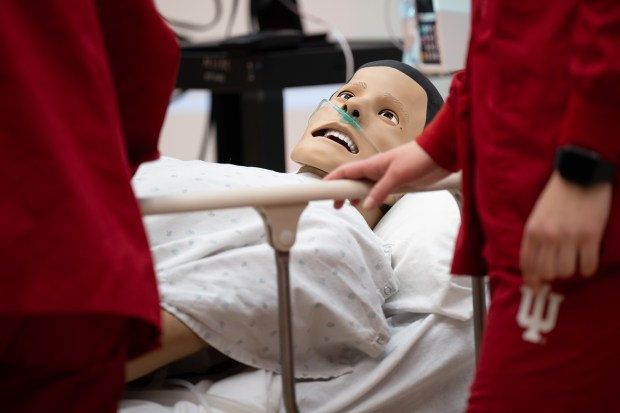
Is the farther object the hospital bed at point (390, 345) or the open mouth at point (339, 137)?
the open mouth at point (339, 137)

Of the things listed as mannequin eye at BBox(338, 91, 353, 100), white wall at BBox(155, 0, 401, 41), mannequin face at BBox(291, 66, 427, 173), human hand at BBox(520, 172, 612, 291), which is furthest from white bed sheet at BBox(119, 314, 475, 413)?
white wall at BBox(155, 0, 401, 41)

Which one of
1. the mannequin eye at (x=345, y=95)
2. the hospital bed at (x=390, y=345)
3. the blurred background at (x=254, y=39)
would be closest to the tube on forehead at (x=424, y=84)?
the mannequin eye at (x=345, y=95)

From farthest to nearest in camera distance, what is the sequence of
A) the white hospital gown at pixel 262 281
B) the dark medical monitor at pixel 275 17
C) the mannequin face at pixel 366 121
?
the dark medical monitor at pixel 275 17 → the mannequin face at pixel 366 121 → the white hospital gown at pixel 262 281

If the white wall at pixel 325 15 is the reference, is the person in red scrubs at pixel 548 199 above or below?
above

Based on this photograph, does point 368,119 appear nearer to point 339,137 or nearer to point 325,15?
point 339,137

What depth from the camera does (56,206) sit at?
93 centimetres

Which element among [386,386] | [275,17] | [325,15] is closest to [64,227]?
[386,386]

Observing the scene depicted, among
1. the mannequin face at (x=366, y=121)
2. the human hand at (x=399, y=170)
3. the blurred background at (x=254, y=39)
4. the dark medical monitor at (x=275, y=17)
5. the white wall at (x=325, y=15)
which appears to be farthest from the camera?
the white wall at (x=325, y=15)

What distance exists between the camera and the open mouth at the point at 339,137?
6.38 feet

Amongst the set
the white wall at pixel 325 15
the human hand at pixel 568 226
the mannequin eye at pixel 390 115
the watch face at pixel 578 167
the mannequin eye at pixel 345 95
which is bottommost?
the white wall at pixel 325 15

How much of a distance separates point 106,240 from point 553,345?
0.43m

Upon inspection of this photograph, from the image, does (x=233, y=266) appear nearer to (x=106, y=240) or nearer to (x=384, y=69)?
(x=106, y=240)

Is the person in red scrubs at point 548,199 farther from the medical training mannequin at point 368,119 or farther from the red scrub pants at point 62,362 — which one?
the medical training mannequin at point 368,119

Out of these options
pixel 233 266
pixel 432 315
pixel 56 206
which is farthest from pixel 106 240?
pixel 432 315
